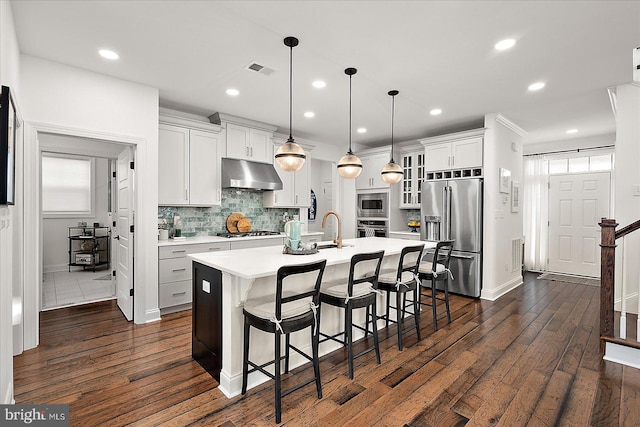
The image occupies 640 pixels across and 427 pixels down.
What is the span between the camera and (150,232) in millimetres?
3680

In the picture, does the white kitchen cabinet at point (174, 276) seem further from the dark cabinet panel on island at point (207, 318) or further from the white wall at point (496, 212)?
the white wall at point (496, 212)

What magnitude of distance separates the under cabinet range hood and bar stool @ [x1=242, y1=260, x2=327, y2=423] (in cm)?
264

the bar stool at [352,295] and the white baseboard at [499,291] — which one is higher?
the bar stool at [352,295]

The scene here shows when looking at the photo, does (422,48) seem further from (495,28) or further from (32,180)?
(32,180)

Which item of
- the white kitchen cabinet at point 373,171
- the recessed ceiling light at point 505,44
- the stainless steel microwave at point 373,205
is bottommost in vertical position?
the stainless steel microwave at point 373,205

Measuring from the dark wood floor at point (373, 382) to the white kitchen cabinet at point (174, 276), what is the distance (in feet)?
1.21

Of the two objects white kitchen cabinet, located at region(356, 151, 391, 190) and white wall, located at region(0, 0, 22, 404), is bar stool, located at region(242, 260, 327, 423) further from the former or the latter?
white kitchen cabinet, located at region(356, 151, 391, 190)

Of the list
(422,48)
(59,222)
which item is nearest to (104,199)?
(59,222)

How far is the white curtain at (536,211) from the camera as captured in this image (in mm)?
6625

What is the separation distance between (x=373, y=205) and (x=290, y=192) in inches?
69.1

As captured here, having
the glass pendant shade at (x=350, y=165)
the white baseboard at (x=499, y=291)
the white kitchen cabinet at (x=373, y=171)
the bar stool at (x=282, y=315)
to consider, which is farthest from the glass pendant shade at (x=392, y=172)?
the white baseboard at (x=499, y=291)

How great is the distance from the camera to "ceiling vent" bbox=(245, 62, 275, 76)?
3.20 m

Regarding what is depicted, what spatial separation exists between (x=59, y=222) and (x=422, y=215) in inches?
277

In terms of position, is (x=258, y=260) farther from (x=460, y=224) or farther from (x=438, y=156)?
(x=438, y=156)
